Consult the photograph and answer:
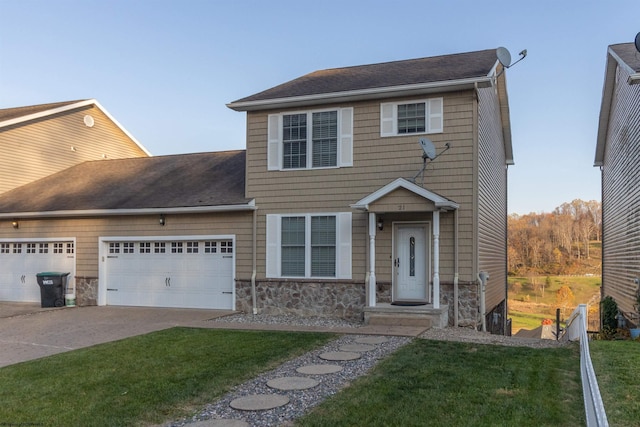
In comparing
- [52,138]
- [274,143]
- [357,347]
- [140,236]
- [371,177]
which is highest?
[52,138]

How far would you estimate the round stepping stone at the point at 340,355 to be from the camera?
7129 mm

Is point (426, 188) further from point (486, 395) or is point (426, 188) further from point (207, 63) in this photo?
point (207, 63)

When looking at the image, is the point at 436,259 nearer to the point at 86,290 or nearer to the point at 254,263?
the point at 254,263

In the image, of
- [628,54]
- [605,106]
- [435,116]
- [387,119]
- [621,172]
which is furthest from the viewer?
[605,106]

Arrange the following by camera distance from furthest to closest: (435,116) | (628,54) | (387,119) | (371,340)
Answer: (628,54) < (387,119) < (435,116) < (371,340)

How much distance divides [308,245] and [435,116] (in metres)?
4.01

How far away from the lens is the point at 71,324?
10.6m

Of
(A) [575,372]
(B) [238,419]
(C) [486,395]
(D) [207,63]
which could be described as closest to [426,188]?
(A) [575,372]

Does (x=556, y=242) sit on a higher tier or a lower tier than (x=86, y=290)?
higher

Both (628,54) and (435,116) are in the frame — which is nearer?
(435,116)

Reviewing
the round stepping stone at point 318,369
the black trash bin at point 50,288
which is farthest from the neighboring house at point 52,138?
the round stepping stone at point 318,369

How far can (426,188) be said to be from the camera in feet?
35.6

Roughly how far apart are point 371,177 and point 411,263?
2.08 meters

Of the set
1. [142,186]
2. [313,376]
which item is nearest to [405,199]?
[313,376]
